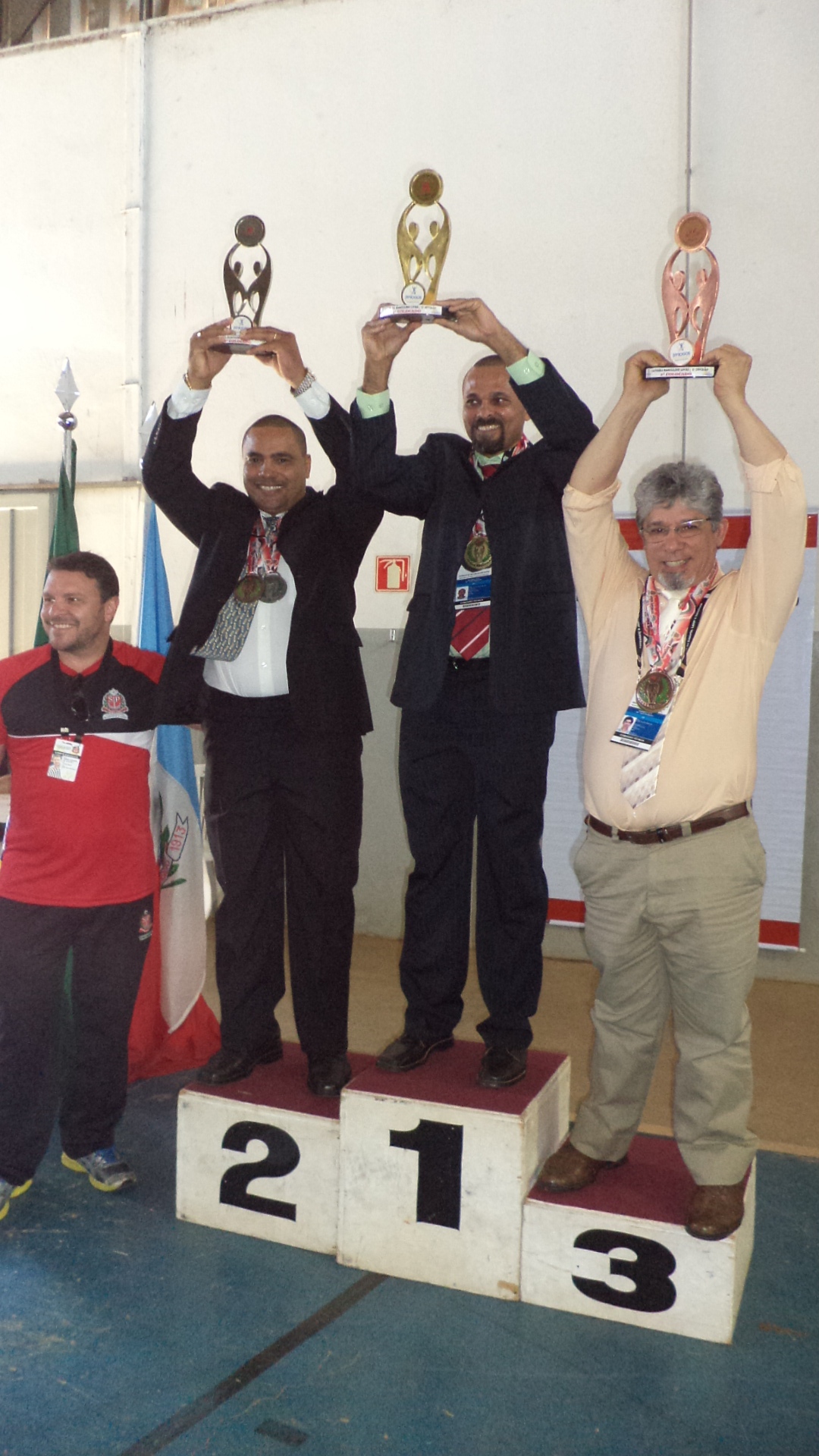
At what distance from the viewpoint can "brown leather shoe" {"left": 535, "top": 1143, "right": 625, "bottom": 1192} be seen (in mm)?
2264

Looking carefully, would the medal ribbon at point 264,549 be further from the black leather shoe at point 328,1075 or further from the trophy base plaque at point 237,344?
the black leather shoe at point 328,1075

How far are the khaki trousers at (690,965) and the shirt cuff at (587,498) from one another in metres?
0.65

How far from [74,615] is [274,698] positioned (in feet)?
1.80

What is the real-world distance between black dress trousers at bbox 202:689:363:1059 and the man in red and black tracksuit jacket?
0.23 metres

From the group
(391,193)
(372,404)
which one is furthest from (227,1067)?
(391,193)

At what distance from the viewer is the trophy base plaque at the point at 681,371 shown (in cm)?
206

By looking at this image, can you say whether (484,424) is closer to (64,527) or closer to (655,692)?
(655,692)

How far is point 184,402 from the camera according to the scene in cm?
246

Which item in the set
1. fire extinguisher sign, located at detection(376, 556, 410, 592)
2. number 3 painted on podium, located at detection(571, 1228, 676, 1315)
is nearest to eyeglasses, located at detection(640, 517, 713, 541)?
number 3 painted on podium, located at detection(571, 1228, 676, 1315)

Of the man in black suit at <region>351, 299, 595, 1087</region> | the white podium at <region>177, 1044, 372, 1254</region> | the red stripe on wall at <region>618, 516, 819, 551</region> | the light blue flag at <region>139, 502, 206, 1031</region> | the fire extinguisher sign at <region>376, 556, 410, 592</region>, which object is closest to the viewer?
the man in black suit at <region>351, 299, 595, 1087</region>

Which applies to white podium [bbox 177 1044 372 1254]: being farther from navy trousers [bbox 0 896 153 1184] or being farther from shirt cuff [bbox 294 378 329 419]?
shirt cuff [bbox 294 378 329 419]

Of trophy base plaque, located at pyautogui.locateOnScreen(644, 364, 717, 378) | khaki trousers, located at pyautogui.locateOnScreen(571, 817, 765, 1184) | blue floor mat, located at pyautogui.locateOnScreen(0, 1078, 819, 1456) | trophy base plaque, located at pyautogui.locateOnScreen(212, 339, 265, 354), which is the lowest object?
blue floor mat, located at pyautogui.locateOnScreen(0, 1078, 819, 1456)

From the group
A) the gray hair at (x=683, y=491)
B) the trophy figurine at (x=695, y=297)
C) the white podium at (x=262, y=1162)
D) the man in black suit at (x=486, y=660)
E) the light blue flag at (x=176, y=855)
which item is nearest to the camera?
the gray hair at (x=683, y=491)

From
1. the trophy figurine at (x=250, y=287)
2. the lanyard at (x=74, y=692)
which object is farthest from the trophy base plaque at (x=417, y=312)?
the lanyard at (x=74, y=692)
